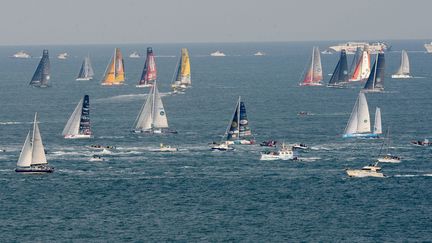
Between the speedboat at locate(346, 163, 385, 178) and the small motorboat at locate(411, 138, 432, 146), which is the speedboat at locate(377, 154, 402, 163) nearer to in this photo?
the speedboat at locate(346, 163, 385, 178)

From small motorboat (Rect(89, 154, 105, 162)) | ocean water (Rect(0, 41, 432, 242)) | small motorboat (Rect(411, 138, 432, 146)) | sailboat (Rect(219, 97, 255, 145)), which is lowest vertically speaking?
ocean water (Rect(0, 41, 432, 242))

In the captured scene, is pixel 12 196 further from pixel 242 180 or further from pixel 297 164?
pixel 297 164

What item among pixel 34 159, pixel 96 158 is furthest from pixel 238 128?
pixel 34 159

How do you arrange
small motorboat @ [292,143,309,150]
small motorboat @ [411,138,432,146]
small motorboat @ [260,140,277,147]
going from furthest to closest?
small motorboat @ [411,138,432,146], small motorboat @ [260,140,277,147], small motorboat @ [292,143,309,150]

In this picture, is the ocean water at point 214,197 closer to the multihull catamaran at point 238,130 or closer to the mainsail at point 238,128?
the multihull catamaran at point 238,130

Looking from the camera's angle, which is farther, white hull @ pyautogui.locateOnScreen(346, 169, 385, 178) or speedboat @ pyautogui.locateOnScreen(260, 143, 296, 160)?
speedboat @ pyautogui.locateOnScreen(260, 143, 296, 160)

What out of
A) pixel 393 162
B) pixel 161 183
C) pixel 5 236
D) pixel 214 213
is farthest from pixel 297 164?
pixel 5 236

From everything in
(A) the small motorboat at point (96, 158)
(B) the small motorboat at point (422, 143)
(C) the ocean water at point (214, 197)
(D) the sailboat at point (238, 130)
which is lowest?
(C) the ocean water at point (214, 197)

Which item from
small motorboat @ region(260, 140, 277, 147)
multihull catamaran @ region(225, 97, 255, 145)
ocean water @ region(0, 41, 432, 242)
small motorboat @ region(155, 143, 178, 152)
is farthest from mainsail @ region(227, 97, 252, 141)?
small motorboat @ region(155, 143, 178, 152)

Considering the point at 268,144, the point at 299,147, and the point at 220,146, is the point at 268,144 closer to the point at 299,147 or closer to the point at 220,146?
the point at 299,147

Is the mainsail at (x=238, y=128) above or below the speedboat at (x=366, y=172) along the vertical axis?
above

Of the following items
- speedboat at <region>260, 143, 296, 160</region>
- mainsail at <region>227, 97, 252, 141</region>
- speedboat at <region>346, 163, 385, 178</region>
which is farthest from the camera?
mainsail at <region>227, 97, 252, 141</region>

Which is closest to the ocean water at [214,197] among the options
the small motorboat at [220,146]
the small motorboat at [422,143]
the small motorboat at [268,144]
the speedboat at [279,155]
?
the speedboat at [279,155]

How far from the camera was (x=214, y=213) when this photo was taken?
455ft
